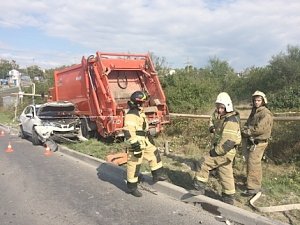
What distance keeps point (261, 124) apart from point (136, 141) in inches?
78.3

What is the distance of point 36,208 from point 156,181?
6.81 feet

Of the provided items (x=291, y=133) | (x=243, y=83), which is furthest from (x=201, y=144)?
(x=243, y=83)

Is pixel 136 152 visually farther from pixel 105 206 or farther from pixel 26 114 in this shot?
pixel 26 114

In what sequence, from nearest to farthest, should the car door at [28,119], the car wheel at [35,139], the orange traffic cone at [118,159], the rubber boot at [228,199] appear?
the rubber boot at [228,199] → the orange traffic cone at [118,159] → the car wheel at [35,139] → the car door at [28,119]

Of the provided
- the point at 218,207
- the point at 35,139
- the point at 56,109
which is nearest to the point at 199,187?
the point at 218,207

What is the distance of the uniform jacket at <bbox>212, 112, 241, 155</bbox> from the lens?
5.84 m

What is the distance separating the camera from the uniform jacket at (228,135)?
5.84 meters

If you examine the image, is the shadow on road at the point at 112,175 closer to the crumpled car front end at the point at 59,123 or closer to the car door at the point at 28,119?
the crumpled car front end at the point at 59,123

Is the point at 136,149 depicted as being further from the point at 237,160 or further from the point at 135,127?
the point at 237,160

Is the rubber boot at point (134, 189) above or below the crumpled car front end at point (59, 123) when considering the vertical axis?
below

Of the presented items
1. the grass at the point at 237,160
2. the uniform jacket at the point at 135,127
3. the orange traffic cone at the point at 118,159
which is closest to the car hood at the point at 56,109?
the grass at the point at 237,160

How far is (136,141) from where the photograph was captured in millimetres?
6648

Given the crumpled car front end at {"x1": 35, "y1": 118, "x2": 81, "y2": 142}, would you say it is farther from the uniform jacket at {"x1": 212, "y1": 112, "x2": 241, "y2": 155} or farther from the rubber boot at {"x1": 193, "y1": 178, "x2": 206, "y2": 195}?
the uniform jacket at {"x1": 212, "y1": 112, "x2": 241, "y2": 155}

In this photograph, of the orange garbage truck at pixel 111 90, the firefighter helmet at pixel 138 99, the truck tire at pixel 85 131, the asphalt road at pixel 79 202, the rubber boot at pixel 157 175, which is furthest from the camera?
the truck tire at pixel 85 131
